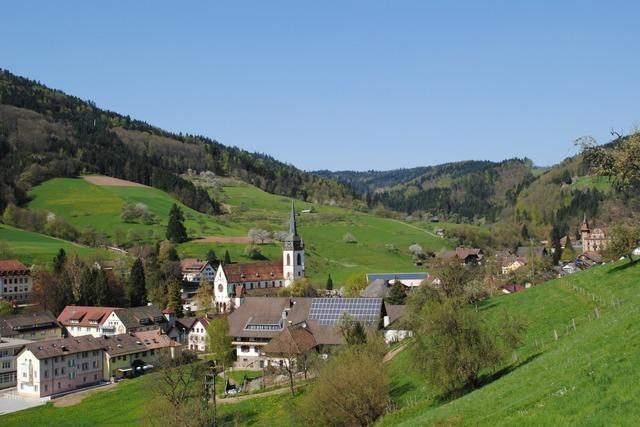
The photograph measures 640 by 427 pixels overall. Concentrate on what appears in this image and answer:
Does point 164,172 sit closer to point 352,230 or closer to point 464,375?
point 352,230

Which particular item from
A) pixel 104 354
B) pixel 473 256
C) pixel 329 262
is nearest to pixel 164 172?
pixel 329 262

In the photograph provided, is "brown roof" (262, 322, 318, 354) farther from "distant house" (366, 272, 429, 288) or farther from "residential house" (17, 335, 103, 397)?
"distant house" (366, 272, 429, 288)

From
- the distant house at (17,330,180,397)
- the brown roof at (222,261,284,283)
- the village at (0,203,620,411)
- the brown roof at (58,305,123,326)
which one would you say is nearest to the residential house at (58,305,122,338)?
the brown roof at (58,305,123,326)

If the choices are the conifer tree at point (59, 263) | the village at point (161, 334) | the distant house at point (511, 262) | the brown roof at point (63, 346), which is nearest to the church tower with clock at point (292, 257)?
the village at point (161, 334)

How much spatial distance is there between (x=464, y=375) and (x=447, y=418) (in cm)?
796

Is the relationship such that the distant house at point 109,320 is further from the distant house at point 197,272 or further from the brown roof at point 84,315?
the distant house at point 197,272

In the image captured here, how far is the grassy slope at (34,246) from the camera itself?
360 ft

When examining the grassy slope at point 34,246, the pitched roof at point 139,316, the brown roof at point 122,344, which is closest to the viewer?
the brown roof at point 122,344

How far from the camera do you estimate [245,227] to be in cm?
17175

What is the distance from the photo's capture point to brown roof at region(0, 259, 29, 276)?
98062 millimetres

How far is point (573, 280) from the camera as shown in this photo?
47625 mm

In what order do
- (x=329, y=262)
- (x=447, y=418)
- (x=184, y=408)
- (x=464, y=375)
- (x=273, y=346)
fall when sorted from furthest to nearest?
(x=329, y=262) < (x=273, y=346) < (x=184, y=408) < (x=464, y=375) < (x=447, y=418)

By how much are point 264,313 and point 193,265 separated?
4374 centimetres

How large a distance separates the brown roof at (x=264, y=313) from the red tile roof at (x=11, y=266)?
3906 centimetres
